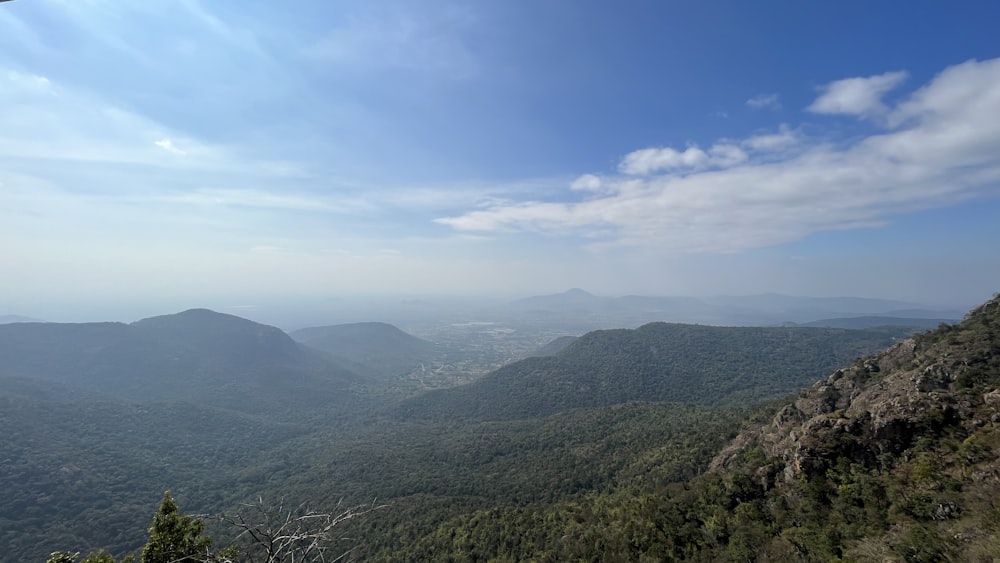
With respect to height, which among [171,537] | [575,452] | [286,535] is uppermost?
[286,535]

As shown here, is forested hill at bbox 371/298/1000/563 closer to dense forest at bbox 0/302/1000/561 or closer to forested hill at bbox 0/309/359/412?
dense forest at bbox 0/302/1000/561

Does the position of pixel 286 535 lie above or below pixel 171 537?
above

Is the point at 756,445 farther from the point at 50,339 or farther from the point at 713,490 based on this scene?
the point at 50,339

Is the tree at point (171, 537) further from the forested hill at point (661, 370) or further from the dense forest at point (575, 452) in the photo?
the forested hill at point (661, 370)

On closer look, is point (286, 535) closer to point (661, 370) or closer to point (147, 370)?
point (661, 370)

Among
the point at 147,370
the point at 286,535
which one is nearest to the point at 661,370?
the point at 286,535

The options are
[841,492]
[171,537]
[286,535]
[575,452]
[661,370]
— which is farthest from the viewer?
[661,370]

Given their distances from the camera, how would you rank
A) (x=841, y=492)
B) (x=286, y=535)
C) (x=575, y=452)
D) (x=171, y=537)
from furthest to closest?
(x=575, y=452) < (x=841, y=492) < (x=171, y=537) < (x=286, y=535)
